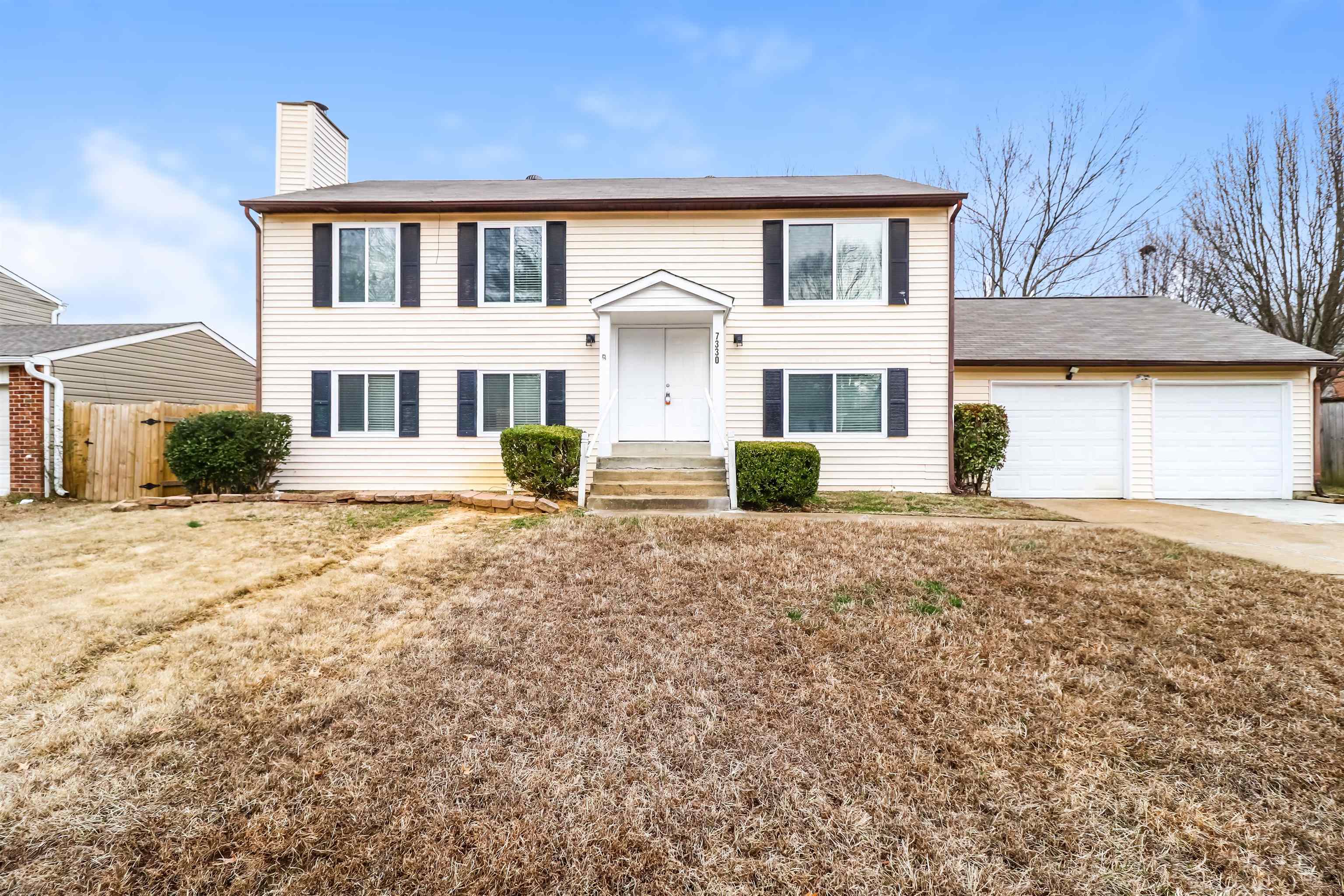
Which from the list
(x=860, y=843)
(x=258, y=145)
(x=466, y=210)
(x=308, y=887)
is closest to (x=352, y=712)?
(x=308, y=887)

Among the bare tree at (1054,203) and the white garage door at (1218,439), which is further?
the bare tree at (1054,203)

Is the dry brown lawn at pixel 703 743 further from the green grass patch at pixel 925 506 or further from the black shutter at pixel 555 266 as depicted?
the black shutter at pixel 555 266

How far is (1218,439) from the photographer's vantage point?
10.3 m

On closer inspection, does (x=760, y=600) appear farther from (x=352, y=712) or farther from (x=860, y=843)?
(x=352, y=712)

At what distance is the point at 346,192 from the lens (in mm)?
10969

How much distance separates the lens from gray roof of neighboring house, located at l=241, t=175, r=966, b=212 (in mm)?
9680

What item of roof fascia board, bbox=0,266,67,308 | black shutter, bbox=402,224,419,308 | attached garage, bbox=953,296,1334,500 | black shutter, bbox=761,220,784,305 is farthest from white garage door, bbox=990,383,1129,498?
roof fascia board, bbox=0,266,67,308

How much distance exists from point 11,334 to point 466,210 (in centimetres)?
1024

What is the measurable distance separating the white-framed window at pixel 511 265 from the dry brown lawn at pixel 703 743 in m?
6.54

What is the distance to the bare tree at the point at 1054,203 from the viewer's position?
17438 mm

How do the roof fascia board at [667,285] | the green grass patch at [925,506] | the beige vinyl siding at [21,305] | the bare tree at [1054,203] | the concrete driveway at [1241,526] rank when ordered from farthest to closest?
the bare tree at [1054,203], the beige vinyl siding at [21,305], the roof fascia board at [667,285], the green grass patch at [925,506], the concrete driveway at [1241,526]

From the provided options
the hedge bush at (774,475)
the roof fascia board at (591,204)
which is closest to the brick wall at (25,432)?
the roof fascia board at (591,204)

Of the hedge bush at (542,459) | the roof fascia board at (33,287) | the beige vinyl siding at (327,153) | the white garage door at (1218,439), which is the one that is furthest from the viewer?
the roof fascia board at (33,287)

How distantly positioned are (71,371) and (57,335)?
2519mm
